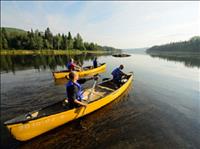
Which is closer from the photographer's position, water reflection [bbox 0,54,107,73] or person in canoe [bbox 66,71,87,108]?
person in canoe [bbox 66,71,87,108]

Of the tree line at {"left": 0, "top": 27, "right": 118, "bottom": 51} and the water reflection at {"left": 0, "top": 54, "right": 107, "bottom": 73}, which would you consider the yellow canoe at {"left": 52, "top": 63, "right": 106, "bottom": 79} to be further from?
the tree line at {"left": 0, "top": 27, "right": 118, "bottom": 51}

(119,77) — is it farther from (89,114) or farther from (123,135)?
(123,135)

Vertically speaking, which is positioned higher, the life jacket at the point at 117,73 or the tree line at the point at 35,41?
the tree line at the point at 35,41

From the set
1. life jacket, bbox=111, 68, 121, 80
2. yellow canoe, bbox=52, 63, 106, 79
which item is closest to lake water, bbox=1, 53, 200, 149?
life jacket, bbox=111, 68, 121, 80

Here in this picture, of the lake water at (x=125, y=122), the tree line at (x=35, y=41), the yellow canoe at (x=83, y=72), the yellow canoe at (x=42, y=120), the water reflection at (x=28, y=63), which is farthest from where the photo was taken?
the tree line at (x=35, y=41)

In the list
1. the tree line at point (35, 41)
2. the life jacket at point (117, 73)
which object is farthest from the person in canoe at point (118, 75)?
the tree line at point (35, 41)

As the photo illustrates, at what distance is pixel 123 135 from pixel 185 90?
11120 millimetres

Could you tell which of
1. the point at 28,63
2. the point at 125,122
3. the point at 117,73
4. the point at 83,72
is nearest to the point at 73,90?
the point at 125,122

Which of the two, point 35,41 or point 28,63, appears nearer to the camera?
point 28,63

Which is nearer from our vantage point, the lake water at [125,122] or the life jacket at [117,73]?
the lake water at [125,122]

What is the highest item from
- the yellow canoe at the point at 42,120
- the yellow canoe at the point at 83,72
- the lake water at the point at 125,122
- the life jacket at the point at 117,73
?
the life jacket at the point at 117,73

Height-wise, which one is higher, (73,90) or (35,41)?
(35,41)

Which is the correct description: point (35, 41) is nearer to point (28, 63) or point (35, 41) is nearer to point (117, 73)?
point (28, 63)

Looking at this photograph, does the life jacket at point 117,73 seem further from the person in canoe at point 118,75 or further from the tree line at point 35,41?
the tree line at point 35,41
